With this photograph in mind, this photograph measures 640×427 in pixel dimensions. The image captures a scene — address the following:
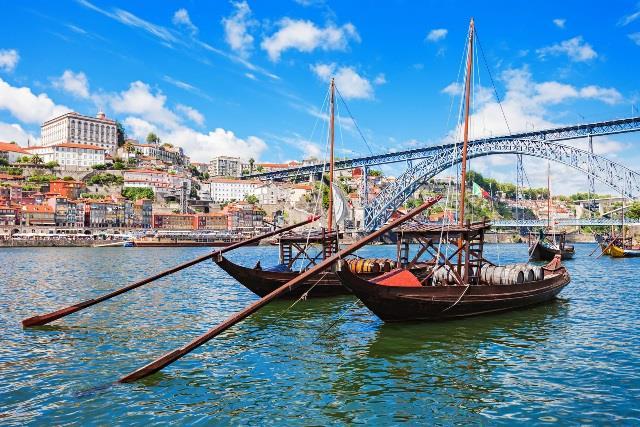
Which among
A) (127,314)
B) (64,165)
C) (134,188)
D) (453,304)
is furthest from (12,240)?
(453,304)

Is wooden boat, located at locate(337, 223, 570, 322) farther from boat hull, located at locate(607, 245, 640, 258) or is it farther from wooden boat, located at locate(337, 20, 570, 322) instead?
boat hull, located at locate(607, 245, 640, 258)

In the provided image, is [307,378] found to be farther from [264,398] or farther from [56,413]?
[56,413]

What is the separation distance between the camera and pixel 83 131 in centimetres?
14450

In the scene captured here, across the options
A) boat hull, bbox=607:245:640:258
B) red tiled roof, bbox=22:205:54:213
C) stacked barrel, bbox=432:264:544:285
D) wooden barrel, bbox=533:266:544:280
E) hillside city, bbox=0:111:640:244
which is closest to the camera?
stacked barrel, bbox=432:264:544:285

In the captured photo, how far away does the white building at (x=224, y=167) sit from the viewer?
173500 mm

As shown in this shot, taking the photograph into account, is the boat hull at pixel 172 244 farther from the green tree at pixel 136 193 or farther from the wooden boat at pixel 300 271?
the wooden boat at pixel 300 271

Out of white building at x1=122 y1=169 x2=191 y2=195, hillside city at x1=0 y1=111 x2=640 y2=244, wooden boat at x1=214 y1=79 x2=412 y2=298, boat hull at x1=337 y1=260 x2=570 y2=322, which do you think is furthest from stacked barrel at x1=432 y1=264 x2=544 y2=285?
white building at x1=122 y1=169 x2=191 y2=195

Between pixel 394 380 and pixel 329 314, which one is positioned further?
pixel 329 314

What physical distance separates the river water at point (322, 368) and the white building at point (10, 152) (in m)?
129

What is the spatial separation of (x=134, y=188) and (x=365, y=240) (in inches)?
4506

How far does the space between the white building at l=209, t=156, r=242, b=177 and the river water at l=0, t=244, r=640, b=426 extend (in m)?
157

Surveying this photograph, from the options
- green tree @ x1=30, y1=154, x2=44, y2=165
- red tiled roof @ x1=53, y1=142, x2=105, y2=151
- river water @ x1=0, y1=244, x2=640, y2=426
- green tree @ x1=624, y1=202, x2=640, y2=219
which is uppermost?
red tiled roof @ x1=53, y1=142, x2=105, y2=151

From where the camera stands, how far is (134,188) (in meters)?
119

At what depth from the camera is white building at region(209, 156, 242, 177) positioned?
174m
